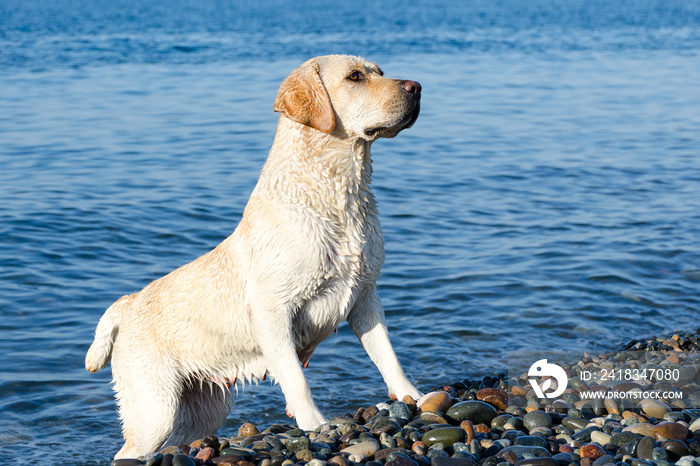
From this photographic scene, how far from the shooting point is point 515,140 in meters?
17.6

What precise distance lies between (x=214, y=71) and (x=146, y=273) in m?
18.8

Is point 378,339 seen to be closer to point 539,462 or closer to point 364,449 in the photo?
point 364,449

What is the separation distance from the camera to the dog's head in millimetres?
4699

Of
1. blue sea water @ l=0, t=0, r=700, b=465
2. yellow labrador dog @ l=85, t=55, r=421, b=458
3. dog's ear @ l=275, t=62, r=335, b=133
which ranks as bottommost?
blue sea water @ l=0, t=0, r=700, b=465

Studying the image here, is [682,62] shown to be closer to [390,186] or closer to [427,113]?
[427,113]

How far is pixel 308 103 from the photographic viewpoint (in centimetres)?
470

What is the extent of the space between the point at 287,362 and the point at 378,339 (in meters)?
0.66

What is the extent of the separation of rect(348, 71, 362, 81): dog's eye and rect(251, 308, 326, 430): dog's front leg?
4.75 ft

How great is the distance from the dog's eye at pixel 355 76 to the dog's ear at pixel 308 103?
0.18m

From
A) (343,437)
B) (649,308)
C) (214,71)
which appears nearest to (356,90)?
(343,437)

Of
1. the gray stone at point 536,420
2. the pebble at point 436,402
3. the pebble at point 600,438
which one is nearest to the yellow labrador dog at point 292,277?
the pebble at point 436,402

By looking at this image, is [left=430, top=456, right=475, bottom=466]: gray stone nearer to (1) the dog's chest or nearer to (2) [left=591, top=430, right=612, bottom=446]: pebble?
(2) [left=591, top=430, right=612, bottom=446]: pebble
